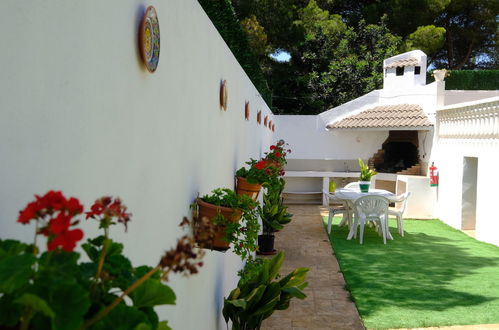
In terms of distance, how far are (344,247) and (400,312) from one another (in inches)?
156

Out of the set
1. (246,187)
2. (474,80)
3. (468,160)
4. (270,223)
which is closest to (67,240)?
(246,187)

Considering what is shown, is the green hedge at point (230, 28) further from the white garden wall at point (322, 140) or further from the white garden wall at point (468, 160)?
the white garden wall at point (322, 140)

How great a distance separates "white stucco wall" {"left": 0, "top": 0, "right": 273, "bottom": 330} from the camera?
1173 millimetres

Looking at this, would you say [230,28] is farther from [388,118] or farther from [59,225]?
[388,118]

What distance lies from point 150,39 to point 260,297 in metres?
2.82

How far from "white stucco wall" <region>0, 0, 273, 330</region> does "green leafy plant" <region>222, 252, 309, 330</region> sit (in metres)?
0.62

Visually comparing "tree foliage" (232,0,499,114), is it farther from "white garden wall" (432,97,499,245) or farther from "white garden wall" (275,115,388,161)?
"white garden wall" (432,97,499,245)

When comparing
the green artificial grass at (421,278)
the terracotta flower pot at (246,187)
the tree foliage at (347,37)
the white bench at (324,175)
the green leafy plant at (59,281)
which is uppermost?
the tree foliage at (347,37)

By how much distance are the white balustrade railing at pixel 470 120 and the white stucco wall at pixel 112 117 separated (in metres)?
8.26

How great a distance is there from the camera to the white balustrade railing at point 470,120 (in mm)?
10085

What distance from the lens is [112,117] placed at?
69.5 inches

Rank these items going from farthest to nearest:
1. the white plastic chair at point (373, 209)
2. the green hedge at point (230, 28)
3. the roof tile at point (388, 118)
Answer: the roof tile at point (388, 118), the white plastic chair at point (373, 209), the green hedge at point (230, 28)

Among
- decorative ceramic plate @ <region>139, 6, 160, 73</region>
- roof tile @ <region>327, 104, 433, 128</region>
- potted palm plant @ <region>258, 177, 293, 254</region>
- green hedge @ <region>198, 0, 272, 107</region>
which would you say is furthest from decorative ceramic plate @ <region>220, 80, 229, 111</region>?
→ roof tile @ <region>327, 104, 433, 128</region>

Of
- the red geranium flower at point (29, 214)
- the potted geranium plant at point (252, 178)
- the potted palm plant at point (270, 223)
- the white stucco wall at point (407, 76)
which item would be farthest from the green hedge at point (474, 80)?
the red geranium flower at point (29, 214)
